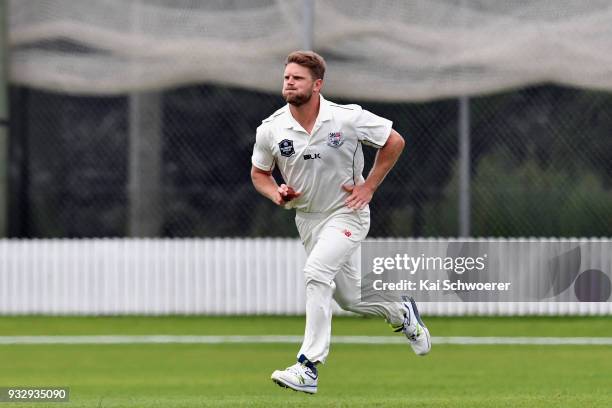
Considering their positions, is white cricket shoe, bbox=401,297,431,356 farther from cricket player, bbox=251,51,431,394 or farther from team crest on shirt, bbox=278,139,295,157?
team crest on shirt, bbox=278,139,295,157

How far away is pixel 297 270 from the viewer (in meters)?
14.2

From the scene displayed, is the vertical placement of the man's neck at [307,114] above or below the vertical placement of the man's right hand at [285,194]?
above

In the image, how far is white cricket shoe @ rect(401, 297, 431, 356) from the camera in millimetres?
8539

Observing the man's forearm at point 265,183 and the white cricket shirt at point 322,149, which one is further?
the man's forearm at point 265,183

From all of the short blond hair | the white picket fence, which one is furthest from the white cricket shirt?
the white picket fence

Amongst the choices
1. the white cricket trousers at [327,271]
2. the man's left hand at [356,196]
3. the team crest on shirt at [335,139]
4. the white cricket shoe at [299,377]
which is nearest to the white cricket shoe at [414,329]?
the white cricket trousers at [327,271]

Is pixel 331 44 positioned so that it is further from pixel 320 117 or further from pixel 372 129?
pixel 320 117

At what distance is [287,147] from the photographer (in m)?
7.77

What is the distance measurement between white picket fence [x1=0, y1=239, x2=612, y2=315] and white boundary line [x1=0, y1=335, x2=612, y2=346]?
1588 millimetres

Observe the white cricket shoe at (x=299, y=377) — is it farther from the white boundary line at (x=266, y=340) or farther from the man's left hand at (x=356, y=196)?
the white boundary line at (x=266, y=340)

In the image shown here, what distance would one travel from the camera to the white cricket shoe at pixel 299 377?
24.3 feet

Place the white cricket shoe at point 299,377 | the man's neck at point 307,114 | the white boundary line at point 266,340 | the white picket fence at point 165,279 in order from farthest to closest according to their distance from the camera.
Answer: the white picket fence at point 165,279 → the white boundary line at point 266,340 → the man's neck at point 307,114 → the white cricket shoe at point 299,377

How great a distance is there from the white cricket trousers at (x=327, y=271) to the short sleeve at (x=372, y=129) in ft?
1.41

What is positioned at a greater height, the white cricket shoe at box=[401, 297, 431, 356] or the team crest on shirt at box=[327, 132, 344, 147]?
the team crest on shirt at box=[327, 132, 344, 147]
